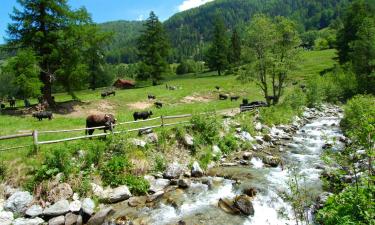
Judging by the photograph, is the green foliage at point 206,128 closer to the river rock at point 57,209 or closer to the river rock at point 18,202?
the river rock at point 57,209

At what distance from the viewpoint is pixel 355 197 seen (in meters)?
7.49

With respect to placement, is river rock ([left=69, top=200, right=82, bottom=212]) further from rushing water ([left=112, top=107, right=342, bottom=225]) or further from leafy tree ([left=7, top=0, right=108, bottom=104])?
leafy tree ([left=7, top=0, right=108, bottom=104])

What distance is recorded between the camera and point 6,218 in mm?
13727

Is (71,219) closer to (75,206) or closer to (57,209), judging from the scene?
(75,206)

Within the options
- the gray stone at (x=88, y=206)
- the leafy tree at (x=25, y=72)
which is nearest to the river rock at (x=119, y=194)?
the gray stone at (x=88, y=206)

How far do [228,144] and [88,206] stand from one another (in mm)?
11702

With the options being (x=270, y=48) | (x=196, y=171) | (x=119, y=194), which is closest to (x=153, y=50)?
(x=270, y=48)

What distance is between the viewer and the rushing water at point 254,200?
13.5 m

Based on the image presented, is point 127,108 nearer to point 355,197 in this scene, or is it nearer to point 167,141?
point 167,141

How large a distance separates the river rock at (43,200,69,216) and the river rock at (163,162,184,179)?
562 centimetres

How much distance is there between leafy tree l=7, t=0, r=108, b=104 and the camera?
36938 mm

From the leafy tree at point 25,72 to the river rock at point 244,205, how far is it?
26.8 metres

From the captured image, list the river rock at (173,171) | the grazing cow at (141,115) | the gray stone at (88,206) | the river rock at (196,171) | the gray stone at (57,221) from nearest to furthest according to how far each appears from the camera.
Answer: the gray stone at (57,221)
the gray stone at (88,206)
the river rock at (173,171)
the river rock at (196,171)
the grazing cow at (141,115)

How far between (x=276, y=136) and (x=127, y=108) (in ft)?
63.7
